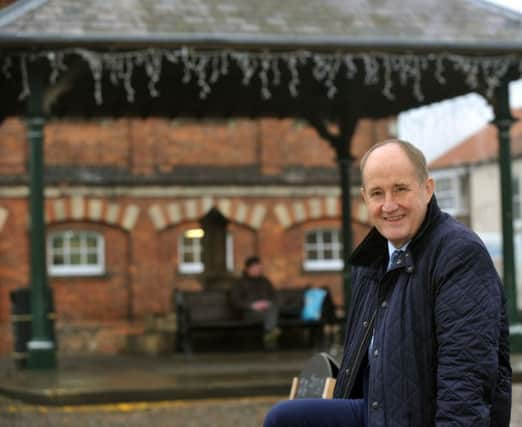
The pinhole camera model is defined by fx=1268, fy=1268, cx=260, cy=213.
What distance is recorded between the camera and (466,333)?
3.64 metres

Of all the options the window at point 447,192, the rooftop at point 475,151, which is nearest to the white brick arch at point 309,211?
the rooftop at point 475,151

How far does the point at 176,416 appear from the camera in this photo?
10883 millimetres

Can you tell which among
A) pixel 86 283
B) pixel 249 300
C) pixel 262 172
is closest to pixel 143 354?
pixel 249 300

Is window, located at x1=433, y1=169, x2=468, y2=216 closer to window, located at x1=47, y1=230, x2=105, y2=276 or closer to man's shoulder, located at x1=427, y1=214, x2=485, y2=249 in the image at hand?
window, located at x1=47, y1=230, x2=105, y2=276

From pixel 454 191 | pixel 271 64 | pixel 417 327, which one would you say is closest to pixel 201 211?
pixel 271 64

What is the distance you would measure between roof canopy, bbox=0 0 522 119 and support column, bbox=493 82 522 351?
0.25 metres

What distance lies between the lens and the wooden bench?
51.9 ft

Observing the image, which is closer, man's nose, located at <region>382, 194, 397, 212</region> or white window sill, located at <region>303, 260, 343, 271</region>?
man's nose, located at <region>382, 194, 397, 212</region>

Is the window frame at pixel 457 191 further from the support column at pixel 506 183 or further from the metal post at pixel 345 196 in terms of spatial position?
the support column at pixel 506 183

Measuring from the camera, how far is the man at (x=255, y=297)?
15789 millimetres

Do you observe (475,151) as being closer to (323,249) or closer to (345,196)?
(323,249)

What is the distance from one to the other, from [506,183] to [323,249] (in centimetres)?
888

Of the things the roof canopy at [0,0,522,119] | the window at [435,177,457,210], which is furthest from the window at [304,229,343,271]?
the window at [435,177,457,210]

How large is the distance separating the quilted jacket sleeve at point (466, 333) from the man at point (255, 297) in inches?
474
